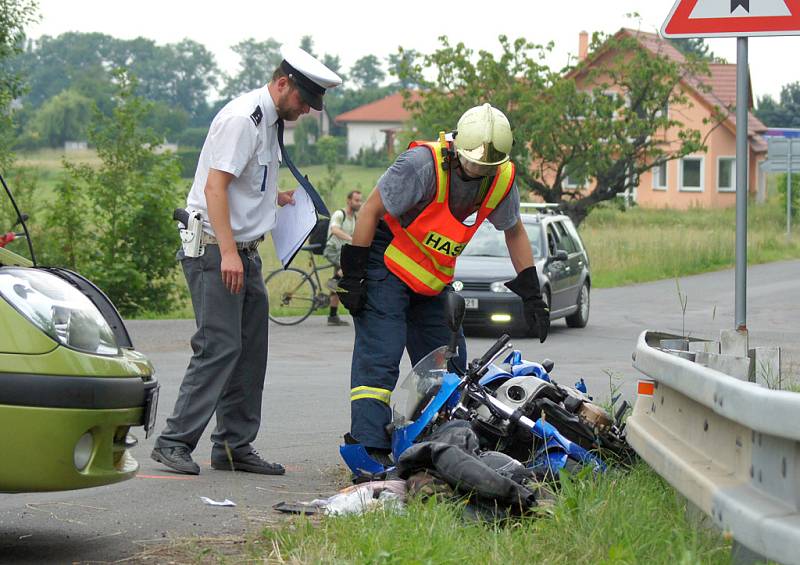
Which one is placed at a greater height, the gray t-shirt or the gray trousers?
the gray t-shirt

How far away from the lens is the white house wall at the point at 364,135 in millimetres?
117938

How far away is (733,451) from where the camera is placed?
12.1 feet

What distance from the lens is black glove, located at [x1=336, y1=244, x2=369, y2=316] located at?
6246 mm

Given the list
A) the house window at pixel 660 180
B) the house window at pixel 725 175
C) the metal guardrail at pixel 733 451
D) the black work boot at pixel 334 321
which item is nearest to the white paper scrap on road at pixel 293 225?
the metal guardrail at pixel 733 451

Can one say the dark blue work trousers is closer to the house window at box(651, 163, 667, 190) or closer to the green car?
the green car

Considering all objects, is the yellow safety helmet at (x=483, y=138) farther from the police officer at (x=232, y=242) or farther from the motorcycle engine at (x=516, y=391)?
the motorcycle engine at (x=516, y=391)

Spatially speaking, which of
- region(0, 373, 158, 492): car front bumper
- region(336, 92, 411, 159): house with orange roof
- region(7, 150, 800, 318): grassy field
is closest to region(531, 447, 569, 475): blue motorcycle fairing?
region(0, 373, 158, 492): car front bumper

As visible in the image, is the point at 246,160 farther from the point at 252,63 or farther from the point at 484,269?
the point at 252,63

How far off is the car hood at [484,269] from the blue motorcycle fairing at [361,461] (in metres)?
10.0

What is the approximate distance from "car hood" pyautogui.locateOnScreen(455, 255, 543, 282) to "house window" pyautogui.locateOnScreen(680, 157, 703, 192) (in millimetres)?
47962

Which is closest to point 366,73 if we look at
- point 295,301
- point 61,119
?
point 61,119

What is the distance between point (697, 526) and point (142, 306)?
16556 millimetres

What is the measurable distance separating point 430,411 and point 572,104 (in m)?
30.3

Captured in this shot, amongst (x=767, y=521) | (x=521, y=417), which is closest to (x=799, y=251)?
(x=521, y=417)
